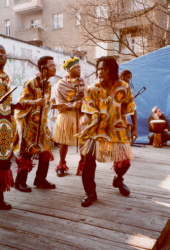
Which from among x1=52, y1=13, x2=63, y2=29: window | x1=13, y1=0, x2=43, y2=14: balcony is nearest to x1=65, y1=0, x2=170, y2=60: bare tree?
x1=52, y1=13, x2=63, y2=29: window

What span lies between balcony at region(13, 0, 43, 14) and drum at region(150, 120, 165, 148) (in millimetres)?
20110

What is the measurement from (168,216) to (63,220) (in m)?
1.06

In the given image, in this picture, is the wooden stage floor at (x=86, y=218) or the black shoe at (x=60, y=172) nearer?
the wooden stage floor at (x=86, y=218)

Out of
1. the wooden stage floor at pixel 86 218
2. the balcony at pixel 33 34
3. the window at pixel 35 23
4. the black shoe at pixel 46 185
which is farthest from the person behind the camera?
the window at pixel 35 23

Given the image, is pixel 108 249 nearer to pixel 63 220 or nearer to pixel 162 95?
pixel 63 220

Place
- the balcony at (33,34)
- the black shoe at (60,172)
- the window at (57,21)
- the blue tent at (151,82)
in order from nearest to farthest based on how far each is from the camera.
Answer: the black shoe at (60,172) → the blue tent at (151,82) → the window at (57,21) → the balcony at (33,34)

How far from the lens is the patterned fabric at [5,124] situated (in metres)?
2.71

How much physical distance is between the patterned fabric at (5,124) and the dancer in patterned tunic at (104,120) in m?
0.80

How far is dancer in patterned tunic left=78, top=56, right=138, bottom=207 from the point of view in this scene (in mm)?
2998

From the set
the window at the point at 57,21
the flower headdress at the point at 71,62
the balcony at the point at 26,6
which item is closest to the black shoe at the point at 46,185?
the flower headdress at the point at 71,62

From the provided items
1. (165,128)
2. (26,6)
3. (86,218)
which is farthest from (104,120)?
(26,6)

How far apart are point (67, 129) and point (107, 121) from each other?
126cm

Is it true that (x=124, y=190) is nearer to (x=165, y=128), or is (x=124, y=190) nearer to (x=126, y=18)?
(x=165, y=128)

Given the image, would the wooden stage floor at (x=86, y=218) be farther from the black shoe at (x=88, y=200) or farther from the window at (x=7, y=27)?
the window at (x=7, y=27)
